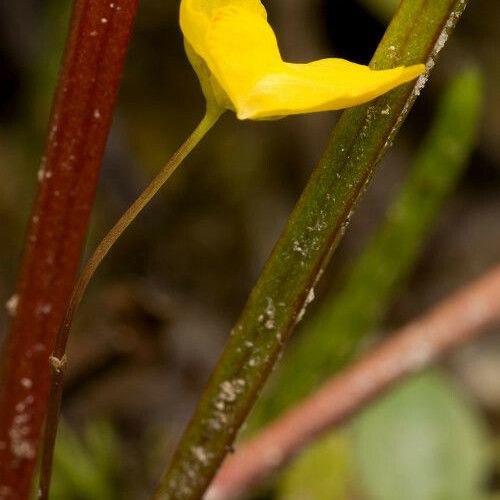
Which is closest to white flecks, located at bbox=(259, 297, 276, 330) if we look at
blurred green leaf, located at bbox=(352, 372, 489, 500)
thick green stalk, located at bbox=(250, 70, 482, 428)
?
thick green stalk, located at bbox=(250, 70, 482, 428)

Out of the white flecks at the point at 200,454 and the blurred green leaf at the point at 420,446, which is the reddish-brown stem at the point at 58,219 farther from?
the blurred green leaf at the point at 420,446

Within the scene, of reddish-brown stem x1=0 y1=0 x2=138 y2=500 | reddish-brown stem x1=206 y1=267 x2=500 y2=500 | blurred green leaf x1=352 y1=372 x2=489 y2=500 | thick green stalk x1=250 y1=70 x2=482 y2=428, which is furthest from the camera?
blurred green leaf x1=352 y1=372 x2=489 y2=500

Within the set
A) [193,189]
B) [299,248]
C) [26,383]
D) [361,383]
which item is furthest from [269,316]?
[193,189]

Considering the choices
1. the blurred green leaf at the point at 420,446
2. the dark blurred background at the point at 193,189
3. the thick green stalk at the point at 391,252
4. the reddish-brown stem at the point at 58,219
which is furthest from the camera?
the dark blurred background at the point at 193,189

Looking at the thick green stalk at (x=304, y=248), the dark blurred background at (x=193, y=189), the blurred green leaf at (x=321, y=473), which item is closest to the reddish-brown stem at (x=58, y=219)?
the thick green stalk at (x=304, y=248)

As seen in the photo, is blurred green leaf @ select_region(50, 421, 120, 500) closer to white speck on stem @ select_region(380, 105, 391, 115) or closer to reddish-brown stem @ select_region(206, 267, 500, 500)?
reddish-brown stem @ select_region(206, 267, 500, 500)

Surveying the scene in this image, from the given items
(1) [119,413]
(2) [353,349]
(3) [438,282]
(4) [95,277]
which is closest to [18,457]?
(2) [353,349]
